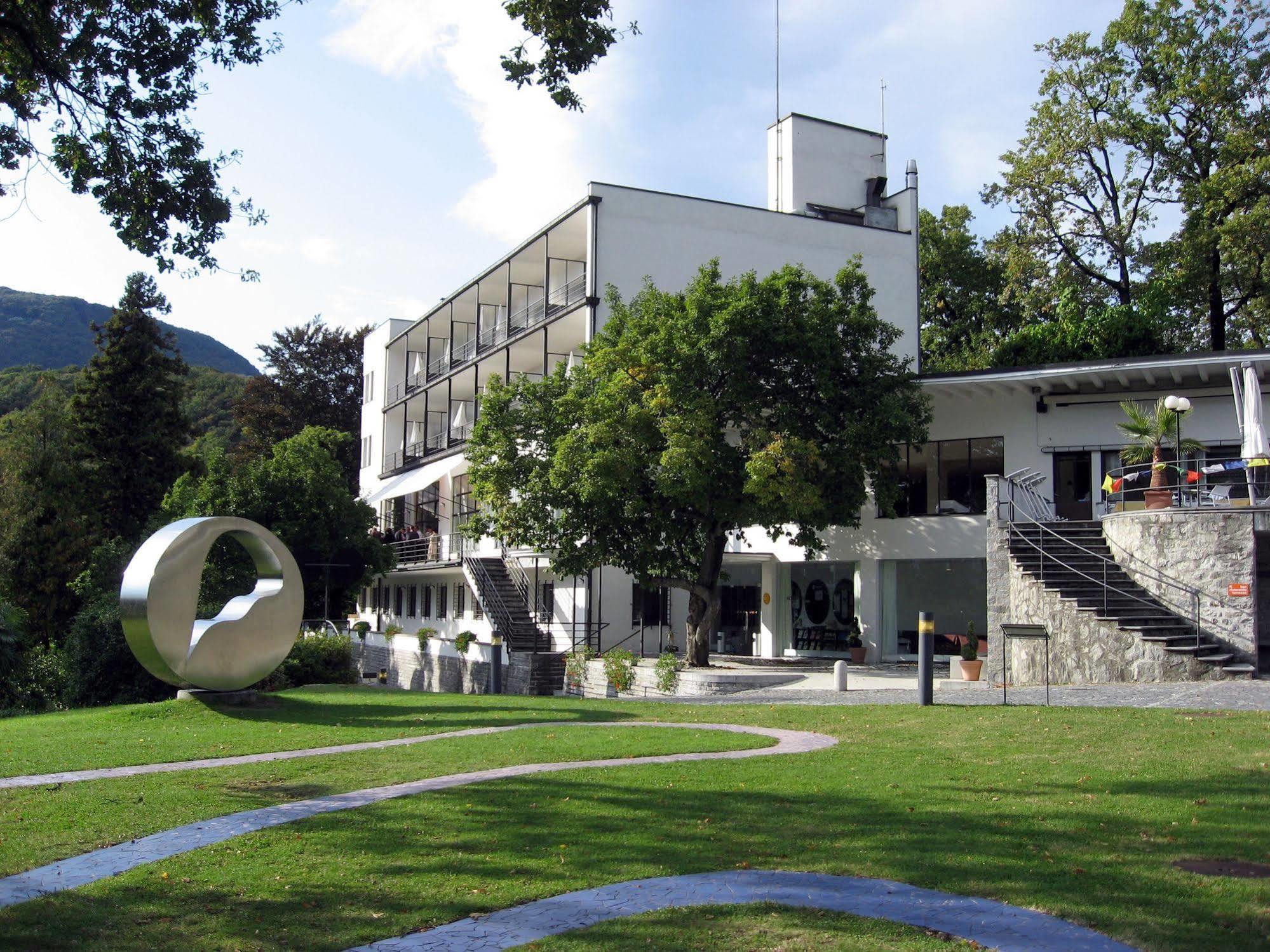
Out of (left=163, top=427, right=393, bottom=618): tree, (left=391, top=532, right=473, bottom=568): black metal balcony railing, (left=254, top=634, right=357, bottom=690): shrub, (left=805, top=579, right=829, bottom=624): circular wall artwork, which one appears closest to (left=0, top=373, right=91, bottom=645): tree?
(left=163, top=427, right=393, bottom=618): tree

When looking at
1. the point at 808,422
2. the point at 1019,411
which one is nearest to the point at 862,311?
the point at 808,422

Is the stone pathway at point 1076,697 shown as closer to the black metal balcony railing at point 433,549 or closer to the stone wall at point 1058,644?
the stone wall at point 1058,644

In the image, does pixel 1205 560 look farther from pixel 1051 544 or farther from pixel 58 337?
pixel 58 337

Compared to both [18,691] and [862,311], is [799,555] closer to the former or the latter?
[862,311]

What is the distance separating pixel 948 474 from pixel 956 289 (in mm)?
18974

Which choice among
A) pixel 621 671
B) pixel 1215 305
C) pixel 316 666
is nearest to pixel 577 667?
pixel 621 671

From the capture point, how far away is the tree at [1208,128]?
36.1 meters

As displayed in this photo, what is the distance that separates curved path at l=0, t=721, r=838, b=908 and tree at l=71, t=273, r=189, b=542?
35.6 metres

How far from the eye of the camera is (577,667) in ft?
91.0

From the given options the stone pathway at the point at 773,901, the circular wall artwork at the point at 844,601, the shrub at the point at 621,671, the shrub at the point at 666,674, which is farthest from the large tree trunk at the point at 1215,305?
the stone pathway at the point at 773,901

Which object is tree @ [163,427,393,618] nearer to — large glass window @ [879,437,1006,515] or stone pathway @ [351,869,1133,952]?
large glass window @ [879,437,1006,515]

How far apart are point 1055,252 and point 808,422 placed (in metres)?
21.2

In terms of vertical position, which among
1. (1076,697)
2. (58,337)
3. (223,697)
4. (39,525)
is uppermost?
(58,337)

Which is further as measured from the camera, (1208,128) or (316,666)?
(1208,128)
